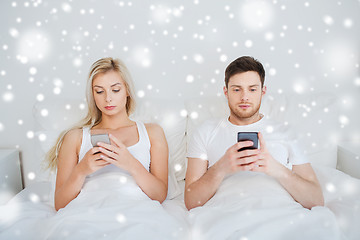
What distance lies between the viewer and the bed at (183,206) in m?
1.13

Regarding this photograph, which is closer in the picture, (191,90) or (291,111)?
(291,111)

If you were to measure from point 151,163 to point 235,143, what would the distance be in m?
→ 0.42

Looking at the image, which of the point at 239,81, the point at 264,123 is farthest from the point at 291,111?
the point at 239,81

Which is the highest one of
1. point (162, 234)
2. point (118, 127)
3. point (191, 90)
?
point (191, 90)

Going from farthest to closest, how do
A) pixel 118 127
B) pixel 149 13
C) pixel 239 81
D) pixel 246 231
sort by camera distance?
pixel 149 13 → pixel 118 127 → pixel 239 81 → pixel 246 231

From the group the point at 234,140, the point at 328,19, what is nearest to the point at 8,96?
the point at 234,140

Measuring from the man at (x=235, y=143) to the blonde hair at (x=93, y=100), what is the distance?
0.41 m

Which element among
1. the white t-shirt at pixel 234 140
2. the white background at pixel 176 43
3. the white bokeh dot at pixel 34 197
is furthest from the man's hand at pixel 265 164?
the white bokeh dot at pixel 34 197

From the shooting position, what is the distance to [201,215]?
4.11ft

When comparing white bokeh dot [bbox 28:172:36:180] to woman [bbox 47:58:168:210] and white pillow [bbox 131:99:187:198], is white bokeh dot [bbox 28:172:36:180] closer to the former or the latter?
woman [bbox 47:58:168:210]

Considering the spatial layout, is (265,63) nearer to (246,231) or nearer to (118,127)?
(118,127)

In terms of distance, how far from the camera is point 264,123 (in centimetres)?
154

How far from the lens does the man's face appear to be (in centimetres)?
146

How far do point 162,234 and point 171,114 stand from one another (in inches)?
31.5
